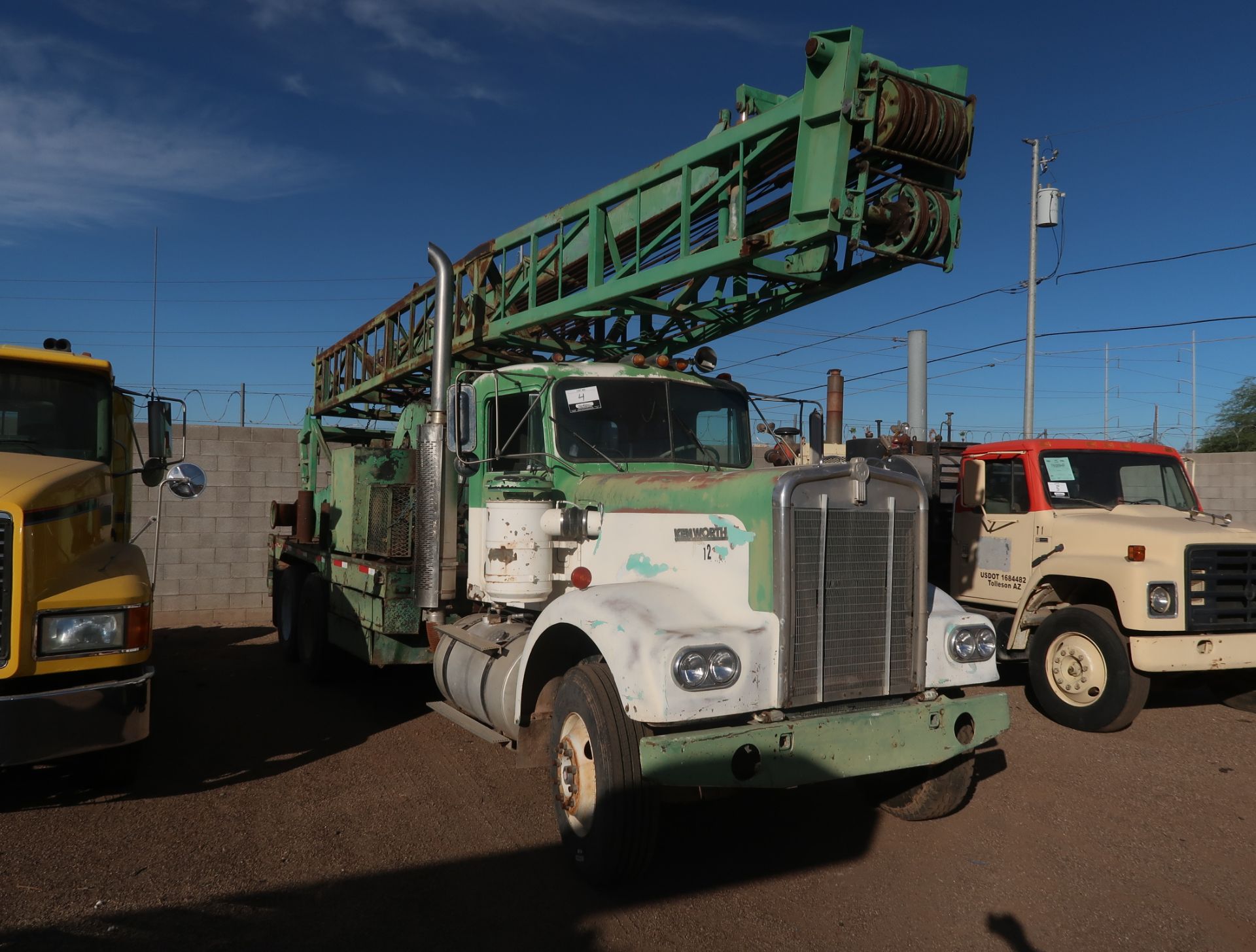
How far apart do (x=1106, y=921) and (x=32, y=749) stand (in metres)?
4.69

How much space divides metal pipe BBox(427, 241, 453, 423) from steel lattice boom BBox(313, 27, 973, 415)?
2.45 ft

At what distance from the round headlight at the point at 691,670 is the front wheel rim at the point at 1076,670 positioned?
4.49 m

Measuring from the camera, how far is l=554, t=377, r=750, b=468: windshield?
17.7ft

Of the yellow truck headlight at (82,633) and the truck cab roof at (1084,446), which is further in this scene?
the truck cab roof at (1084,446)

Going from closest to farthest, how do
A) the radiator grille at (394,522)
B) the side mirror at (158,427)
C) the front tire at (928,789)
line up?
the front tire at (928,789) → the side mirror at (158,427) → the radiator grille at (394,522)

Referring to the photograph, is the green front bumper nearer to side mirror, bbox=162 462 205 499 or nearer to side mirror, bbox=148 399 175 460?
side mirror, bbox=162 462 205 499

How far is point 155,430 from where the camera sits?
5.89 metres

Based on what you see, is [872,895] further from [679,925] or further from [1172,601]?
[1172,601]

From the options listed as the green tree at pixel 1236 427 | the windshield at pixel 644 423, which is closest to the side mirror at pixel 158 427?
the windshield at pixel 644 423

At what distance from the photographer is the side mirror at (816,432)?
5766mm

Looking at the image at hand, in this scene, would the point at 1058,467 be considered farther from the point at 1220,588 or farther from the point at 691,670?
the point at 691,670

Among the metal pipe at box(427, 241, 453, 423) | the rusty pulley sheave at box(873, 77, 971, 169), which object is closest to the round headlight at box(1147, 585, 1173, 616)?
the rusty pulley sheave at box(873, 77, 971, 169)

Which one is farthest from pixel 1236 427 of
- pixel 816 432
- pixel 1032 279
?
pixel 816 432

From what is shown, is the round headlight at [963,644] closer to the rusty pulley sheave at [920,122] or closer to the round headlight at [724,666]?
the round headlight at [724,666]
